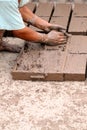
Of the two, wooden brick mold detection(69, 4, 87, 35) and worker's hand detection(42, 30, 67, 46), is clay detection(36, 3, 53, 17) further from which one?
worker's hand detection(42, 30, 67, 46)

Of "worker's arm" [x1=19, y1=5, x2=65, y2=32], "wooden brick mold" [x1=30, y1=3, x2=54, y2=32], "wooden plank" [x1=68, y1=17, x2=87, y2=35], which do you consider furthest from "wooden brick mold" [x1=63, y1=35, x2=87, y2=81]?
"wooden brick mold" [x1=30, y1=3, x2=54, y2=32]

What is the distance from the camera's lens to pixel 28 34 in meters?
3.04

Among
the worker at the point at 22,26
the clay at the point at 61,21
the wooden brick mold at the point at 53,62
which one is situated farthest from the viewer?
the clay at the point at 61,21

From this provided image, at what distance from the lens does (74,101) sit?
2.74 metres

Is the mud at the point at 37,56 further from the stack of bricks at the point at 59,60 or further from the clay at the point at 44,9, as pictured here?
the clay at the point at 44,9

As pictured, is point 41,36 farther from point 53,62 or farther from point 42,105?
point 42,105

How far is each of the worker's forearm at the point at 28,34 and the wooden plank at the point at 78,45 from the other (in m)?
0.34

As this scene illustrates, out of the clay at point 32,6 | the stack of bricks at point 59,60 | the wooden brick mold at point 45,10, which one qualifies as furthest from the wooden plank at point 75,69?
the clay at point 32,6

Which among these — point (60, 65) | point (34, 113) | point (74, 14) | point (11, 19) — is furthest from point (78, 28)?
point (34, 113)

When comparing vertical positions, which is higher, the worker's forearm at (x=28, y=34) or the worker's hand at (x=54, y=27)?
the worker's hand at (x=54, y=27)

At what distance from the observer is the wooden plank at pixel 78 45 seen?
3.15 meters

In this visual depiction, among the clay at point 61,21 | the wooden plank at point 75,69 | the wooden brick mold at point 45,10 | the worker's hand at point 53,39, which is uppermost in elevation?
the wooden brick mold at point 45,10

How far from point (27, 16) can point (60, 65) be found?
2.52ft

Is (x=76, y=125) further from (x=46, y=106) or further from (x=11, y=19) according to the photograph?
(x=11, y=19)
